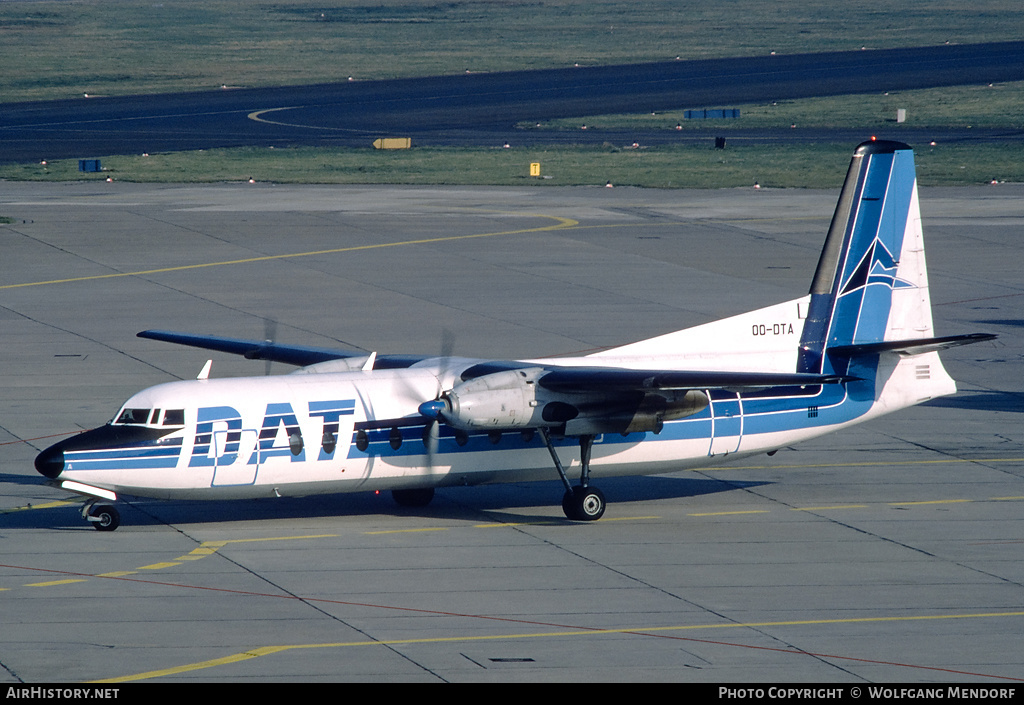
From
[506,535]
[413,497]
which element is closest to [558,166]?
[413,497]

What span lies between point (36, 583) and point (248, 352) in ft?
26.3

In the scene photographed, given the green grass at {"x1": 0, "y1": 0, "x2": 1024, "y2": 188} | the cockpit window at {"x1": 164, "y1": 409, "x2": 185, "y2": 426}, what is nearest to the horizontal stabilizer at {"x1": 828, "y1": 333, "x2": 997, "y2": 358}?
the cockpit window at {"x1": 164, "y1": 409, "x2": 185, "y2": 426}

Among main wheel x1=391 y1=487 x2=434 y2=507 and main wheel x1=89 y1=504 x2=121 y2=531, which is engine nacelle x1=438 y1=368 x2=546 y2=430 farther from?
main wheel x1=89 y1=504 x2=121 y2=531

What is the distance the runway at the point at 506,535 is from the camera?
1912 centimetres

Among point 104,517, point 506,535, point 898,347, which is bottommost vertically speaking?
point 506,535

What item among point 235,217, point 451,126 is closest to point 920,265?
point 235,217

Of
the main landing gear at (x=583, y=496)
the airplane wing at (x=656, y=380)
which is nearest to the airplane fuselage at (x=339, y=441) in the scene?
the main landing gear at (x=583, y=496)

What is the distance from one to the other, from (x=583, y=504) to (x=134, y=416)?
7758mm

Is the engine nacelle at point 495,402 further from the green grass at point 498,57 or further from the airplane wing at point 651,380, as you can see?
the green grass at point 498,57

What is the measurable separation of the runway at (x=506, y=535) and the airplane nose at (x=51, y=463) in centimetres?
134

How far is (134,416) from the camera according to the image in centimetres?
2414

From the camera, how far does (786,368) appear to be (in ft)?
91.0

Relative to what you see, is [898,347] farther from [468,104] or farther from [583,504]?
[468,104]

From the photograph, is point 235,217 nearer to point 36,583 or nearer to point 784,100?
point 36,583
